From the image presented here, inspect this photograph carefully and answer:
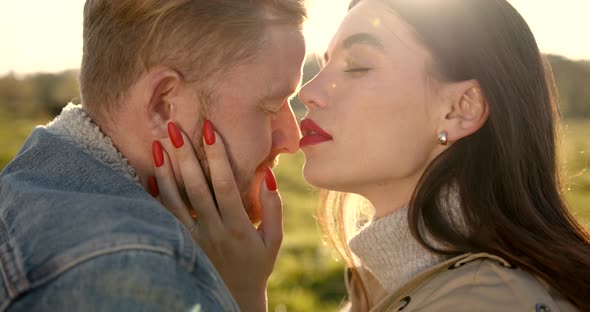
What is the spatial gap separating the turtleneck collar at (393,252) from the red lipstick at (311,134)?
0.46 m

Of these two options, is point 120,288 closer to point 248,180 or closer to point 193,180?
point 193,180

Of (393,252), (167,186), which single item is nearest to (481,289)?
(393,252)

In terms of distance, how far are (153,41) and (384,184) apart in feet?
3.85

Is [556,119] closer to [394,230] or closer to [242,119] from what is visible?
[394,230]

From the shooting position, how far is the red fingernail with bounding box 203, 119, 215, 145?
279 cm

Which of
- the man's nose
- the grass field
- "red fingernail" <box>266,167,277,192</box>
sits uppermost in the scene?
the man's nose

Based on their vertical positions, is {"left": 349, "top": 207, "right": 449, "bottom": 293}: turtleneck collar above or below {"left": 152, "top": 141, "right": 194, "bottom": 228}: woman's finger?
below

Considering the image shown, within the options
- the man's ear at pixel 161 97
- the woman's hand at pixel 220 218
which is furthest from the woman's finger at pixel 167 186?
the man's ear at pixel 161 97

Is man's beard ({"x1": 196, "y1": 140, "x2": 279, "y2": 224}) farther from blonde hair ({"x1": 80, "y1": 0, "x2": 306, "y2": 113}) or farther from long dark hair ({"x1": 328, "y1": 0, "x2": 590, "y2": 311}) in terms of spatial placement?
long dark hair ({"x1": 328, "y1": 0, "x2": 590, "y2": 311})

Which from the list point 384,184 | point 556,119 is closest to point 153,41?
point 384,184

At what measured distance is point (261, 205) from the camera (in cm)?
325

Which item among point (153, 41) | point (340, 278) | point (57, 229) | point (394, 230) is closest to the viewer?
point (57, 229)

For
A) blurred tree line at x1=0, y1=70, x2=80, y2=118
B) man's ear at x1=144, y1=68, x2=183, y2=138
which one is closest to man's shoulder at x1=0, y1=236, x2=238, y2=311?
man's ear at x1=144, y1=68, x2=183, y2=138

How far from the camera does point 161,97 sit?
2695 mm
